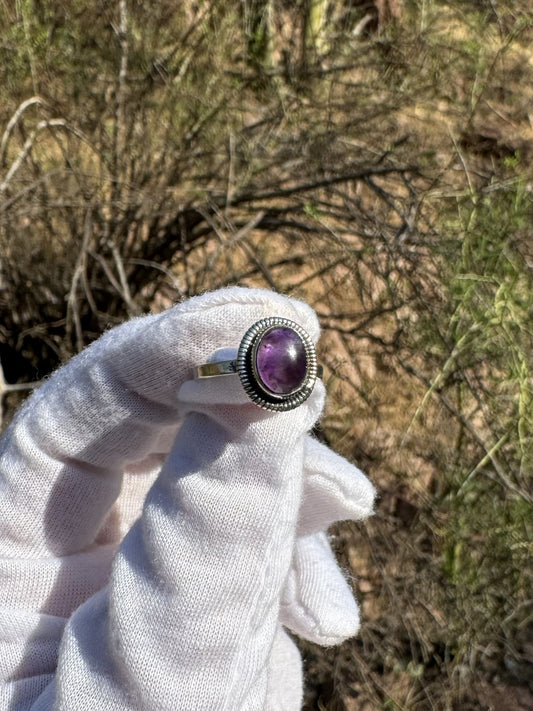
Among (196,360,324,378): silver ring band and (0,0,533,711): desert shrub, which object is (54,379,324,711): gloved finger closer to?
(196,360,324,378): silver ring band

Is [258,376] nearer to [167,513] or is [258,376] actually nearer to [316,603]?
[167,513]

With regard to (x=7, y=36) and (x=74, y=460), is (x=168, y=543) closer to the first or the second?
(x=74, y=460)

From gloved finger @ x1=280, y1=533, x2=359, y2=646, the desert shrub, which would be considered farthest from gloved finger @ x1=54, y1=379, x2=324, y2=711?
the desert shrub

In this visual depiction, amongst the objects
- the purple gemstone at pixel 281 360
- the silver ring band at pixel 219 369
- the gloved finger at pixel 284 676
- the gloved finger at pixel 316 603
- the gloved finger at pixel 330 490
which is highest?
the purple gemstone at pixel 281 360

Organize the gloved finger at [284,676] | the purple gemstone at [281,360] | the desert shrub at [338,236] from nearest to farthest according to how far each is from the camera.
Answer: the purple gemstone at [281,360] < the gloved finger at [284,676] < the desert shrub at [338,236]

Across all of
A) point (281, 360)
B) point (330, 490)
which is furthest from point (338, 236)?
point (281, 360)

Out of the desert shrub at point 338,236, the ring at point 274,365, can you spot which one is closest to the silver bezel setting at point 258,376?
the ring at point 274,365

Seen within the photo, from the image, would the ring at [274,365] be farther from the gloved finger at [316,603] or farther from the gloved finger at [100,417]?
the gloved finger at [316,603]
